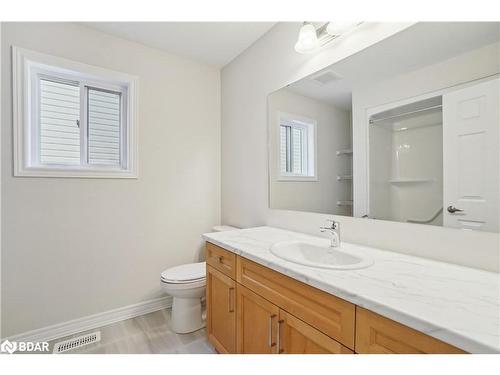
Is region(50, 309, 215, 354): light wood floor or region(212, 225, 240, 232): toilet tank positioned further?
region(212, 225, 240, 232): toilet tank

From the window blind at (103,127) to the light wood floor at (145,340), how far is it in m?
1.40

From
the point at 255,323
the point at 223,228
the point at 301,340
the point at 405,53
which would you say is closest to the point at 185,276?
the point at 223,228

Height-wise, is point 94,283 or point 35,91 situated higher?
point 35,91

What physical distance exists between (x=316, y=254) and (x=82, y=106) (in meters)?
2.20

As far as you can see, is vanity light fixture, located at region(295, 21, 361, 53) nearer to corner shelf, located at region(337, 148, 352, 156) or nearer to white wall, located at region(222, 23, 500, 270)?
white wall, located at region(222, 23, 500, 270)

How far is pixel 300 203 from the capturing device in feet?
5.70

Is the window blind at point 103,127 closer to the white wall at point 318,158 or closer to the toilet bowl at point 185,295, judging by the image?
the toilet bowl at point 185,295

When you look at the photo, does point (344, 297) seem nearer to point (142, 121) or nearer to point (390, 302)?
point (390, 302)

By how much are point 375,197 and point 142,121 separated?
198cm

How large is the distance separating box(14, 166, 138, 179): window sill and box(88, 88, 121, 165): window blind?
0.58ft

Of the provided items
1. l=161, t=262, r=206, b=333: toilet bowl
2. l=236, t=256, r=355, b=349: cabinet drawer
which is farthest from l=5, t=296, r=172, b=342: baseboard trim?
l=236, t=256, r=355, b=349: cabinet drawer

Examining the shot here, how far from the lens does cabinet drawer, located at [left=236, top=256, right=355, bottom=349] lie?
788 mm
